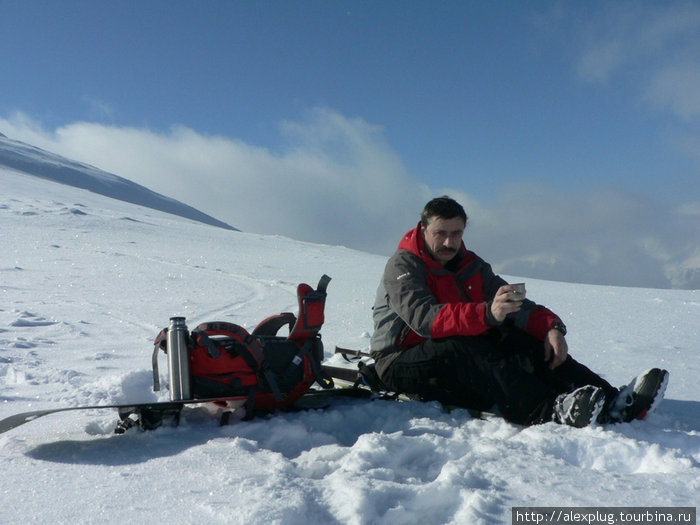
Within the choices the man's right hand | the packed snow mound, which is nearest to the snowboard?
the man's right hand

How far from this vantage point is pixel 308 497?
1815 millimetres

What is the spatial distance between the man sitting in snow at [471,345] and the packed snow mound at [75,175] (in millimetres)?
78591

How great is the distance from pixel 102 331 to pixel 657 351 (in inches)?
215

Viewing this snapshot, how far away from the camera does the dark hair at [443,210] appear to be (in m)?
3.26

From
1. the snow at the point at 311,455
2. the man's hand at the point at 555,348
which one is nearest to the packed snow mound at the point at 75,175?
the snow at the point at 311,455

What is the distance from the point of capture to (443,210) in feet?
10.7

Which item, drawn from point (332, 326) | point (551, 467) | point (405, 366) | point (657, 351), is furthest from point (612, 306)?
point (551, 467)

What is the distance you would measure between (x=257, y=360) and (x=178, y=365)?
1.38ft

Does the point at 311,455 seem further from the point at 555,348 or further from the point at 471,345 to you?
the point at 555,348

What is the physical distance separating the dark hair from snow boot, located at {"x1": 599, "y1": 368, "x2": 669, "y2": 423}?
4.32ft

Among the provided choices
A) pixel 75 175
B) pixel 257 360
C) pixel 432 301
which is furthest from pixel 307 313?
pixel 75 175

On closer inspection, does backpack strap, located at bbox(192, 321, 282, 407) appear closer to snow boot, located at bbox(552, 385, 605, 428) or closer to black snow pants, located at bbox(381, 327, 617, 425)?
black snow pants, located at bbox(381, 327, 617, 425)

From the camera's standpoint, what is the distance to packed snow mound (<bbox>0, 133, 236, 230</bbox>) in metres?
73.8

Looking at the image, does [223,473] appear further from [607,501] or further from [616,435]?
[616,435]
